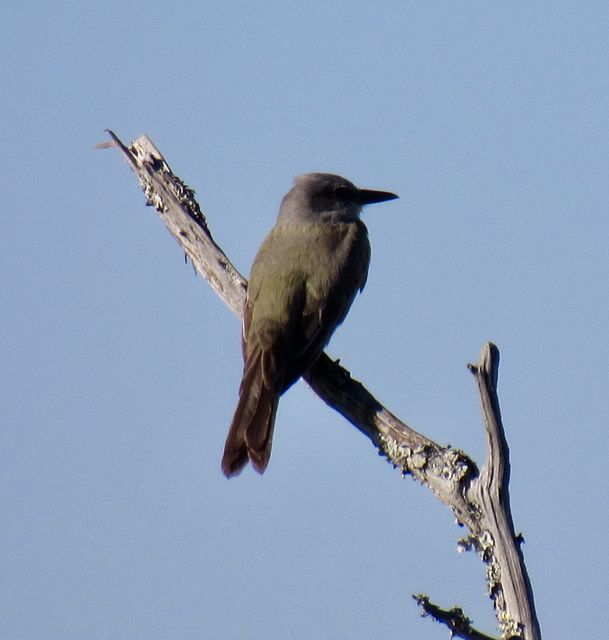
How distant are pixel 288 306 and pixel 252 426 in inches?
40.4

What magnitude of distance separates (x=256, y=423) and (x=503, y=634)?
2.53 metres

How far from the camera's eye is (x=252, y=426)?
7.22 metres

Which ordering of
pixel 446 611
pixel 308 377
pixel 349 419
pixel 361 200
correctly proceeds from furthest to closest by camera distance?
pixel 361 200, pixel 308 377, pixel 349 419, pixel 446 611

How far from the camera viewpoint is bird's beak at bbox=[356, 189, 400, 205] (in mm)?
9766

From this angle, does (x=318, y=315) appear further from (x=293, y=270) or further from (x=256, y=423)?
(x=256, y=423)

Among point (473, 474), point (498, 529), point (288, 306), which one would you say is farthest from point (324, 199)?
point (498, 529)

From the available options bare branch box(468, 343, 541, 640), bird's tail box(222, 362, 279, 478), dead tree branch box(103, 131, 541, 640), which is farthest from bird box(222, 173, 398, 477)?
bare branch box(468, 343, 541, 640)

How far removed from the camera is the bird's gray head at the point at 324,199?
370 inches

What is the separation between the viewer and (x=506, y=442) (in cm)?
542

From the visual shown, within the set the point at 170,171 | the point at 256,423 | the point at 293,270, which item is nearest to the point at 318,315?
the point at 293,270

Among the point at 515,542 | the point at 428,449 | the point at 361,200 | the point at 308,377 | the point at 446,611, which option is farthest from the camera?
the point at 361,200

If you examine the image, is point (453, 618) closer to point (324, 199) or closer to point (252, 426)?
point (252, 426)

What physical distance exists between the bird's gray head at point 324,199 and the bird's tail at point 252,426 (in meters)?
2.05

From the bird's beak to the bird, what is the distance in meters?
0.37
